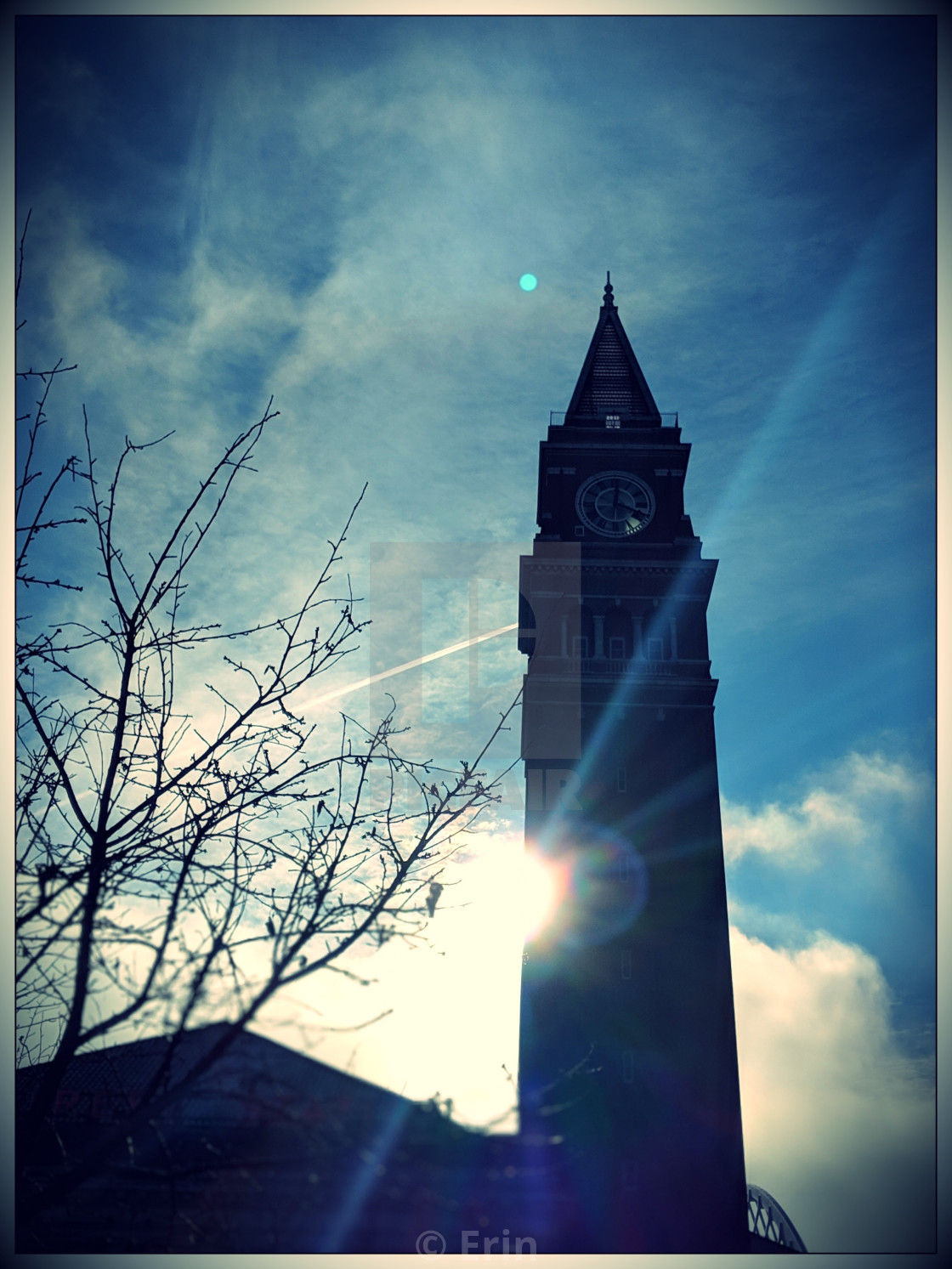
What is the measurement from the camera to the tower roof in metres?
38.1

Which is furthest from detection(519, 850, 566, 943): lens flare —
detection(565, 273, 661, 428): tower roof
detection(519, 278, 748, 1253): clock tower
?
detection(565, 273, 661, 428): tower roof

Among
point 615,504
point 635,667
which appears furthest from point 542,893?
point 615,504

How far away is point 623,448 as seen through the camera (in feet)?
122

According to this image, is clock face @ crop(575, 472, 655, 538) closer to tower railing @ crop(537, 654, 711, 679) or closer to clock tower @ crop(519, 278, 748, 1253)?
clock tower @ crop(519, 278, 748, 1253)

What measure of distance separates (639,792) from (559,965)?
6.64 meters

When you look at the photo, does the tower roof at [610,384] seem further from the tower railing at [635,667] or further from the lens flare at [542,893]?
the lens flare at [542,893]

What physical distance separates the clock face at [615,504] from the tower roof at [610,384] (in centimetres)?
251

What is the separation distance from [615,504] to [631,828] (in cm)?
1228

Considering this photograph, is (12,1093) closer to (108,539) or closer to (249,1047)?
(249,1047)

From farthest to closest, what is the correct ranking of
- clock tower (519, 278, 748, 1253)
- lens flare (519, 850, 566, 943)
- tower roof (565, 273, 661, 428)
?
1. tower roof (565, 273, 661, 428)
2. lens flare (519, 850, 566, 943)
3. clock tower (519, 278, 748, 1253)

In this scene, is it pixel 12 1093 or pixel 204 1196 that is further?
pixel 204 1196

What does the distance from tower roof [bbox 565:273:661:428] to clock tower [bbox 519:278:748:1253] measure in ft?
0.48

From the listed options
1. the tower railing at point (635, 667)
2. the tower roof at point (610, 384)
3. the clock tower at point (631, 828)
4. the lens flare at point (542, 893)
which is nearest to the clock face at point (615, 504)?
the clock tower at point (631, 828)

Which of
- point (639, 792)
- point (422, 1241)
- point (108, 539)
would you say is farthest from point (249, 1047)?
point (639, 792)
